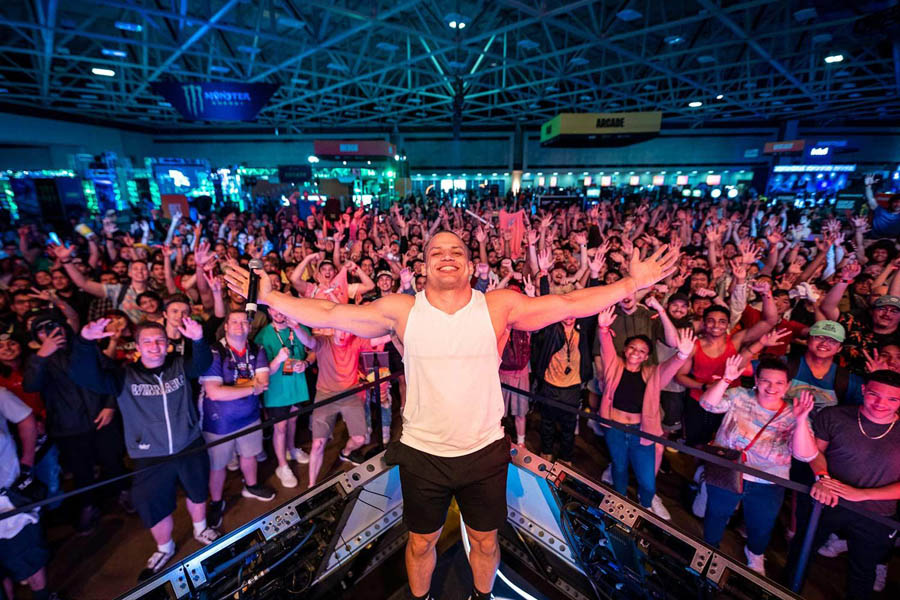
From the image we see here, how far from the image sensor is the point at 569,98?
21.0 meters

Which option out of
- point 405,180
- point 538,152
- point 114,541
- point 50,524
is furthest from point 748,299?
point 538,152

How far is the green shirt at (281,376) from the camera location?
3439 millimetres

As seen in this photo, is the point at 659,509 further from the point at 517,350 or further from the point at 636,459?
the point at 517,350

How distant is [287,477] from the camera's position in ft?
12.1

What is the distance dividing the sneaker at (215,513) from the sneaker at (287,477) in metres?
0.49

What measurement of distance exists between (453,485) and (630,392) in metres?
1.95

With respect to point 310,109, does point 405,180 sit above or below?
below

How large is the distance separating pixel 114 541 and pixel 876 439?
5.34m

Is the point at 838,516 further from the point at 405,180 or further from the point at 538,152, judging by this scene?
the point at 538,152

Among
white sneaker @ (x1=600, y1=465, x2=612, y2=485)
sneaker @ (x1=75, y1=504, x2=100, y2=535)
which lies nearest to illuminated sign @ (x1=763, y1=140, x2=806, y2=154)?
white sneaker @ (x1=600, y1=465, x2=612, y2=485)

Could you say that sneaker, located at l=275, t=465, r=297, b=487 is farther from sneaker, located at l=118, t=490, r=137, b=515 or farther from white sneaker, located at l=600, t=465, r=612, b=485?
white sneaker, located at l=600, t=465, r=612, b=485

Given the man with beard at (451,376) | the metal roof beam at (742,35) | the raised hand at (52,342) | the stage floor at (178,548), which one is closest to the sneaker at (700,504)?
the stage floor at (178,548)

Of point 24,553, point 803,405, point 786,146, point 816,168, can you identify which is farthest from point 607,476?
point 816,168

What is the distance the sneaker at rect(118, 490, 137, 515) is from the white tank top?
3.23 m
